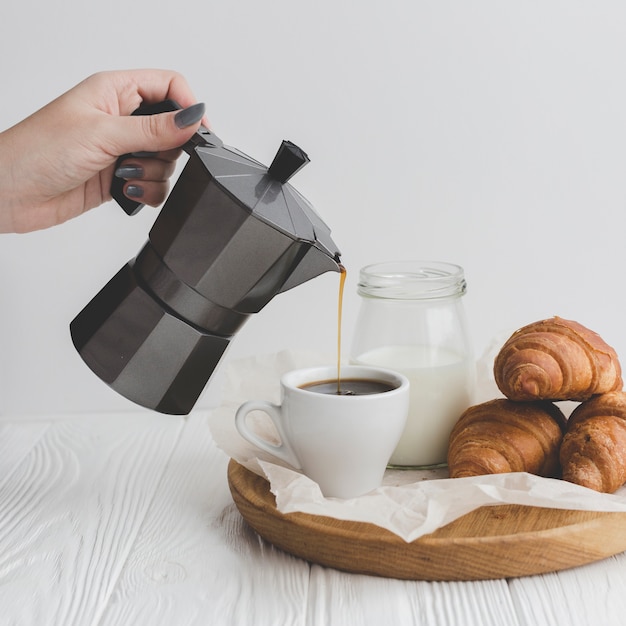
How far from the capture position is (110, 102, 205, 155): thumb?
0.88 meters

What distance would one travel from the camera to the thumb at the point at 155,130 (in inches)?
34.7

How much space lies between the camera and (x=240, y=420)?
3.19 ft

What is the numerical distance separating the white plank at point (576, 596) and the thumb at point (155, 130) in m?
0.58

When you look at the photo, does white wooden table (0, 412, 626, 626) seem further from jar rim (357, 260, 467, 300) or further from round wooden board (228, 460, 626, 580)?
jar rim (357, 260, 467, 300)

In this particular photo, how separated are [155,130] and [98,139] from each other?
9cm

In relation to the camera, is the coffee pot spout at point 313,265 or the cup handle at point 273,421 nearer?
the coffee pot spout at point 313,265

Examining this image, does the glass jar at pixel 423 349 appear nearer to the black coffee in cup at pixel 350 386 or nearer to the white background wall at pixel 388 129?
the black coffee in cup at pixel 350 386

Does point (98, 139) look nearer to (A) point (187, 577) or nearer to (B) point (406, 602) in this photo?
(A) point (187, 577)

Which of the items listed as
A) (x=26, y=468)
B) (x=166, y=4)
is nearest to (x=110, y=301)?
(x=26, y=468)

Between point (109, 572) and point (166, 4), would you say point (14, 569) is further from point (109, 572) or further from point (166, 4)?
point (166, 4)


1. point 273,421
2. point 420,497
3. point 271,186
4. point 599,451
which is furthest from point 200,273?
point 599,451

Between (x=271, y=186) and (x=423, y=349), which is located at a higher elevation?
(x=271, y=186)

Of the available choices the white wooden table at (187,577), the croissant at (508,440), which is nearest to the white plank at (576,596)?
the white wooden table at (187,577)

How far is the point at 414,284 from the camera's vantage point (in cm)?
109
